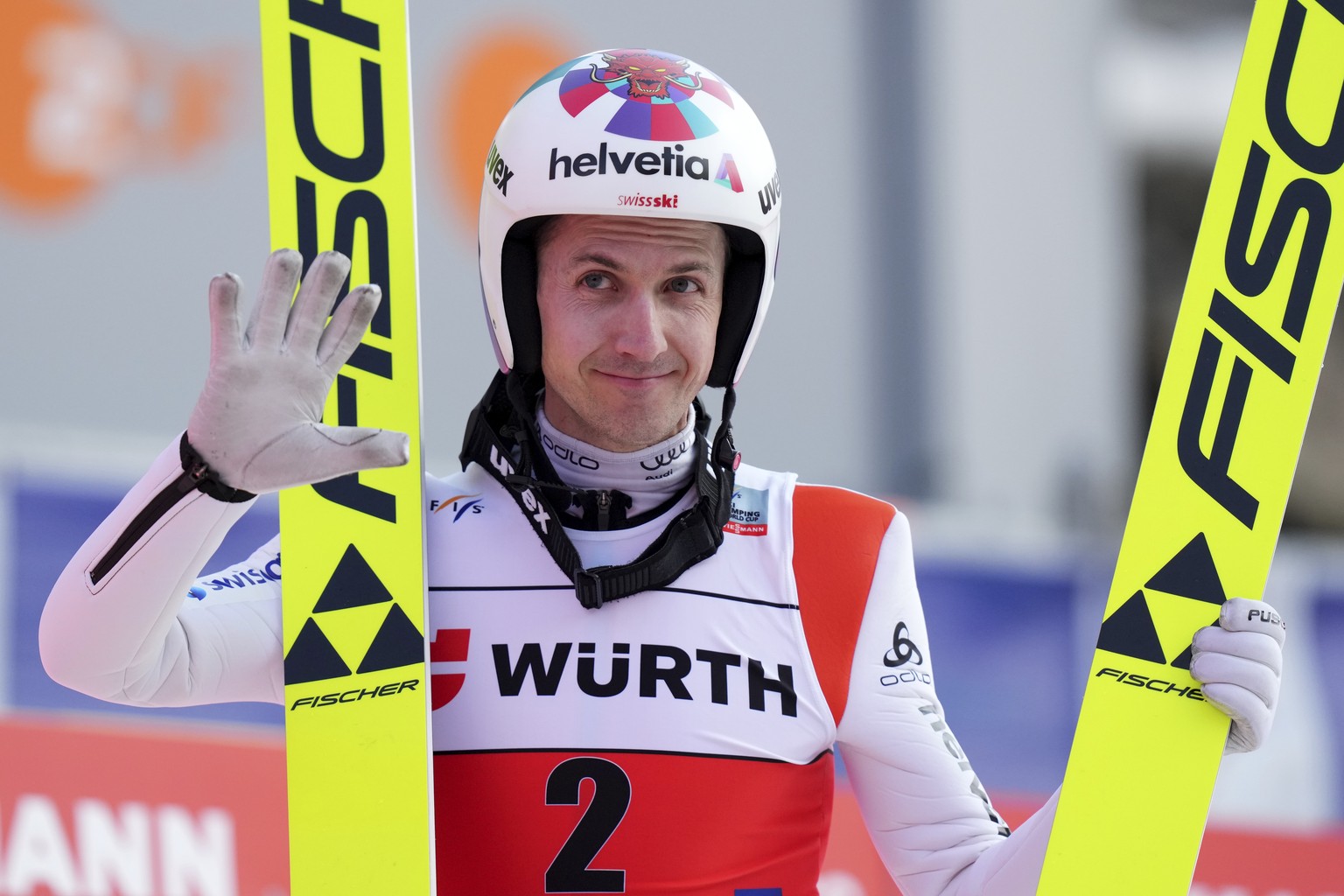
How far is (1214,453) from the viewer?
278 cm

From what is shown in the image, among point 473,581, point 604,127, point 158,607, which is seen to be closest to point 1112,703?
point 473,581

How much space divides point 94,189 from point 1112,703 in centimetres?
562

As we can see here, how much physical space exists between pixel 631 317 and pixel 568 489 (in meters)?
0.30

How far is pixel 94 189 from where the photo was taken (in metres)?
7.18

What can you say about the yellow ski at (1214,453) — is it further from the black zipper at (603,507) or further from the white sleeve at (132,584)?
the white sleeve at (132,584)

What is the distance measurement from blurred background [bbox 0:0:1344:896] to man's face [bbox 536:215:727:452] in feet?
8.11

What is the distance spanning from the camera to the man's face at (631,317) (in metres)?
2.57

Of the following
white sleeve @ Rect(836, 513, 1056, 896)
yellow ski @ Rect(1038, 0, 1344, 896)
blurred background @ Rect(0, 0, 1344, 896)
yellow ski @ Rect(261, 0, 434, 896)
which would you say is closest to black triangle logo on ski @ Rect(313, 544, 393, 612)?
yellow ski @ Rect(261, 0, 434, 896)

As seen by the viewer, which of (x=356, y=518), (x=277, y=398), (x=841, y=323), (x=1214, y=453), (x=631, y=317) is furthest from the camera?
(x=841, y=323)

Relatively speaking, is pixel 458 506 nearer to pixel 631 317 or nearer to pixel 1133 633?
pixel 631 317

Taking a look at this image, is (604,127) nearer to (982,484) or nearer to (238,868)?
(238,868)

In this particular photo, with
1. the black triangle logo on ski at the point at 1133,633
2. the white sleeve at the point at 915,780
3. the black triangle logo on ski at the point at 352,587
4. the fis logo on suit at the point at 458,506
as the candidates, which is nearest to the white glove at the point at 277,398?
the black triangle logo on ski at the point at 352,587

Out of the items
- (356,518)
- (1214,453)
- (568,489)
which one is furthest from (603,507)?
(1214,453)

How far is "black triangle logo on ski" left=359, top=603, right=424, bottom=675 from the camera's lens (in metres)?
2.57
